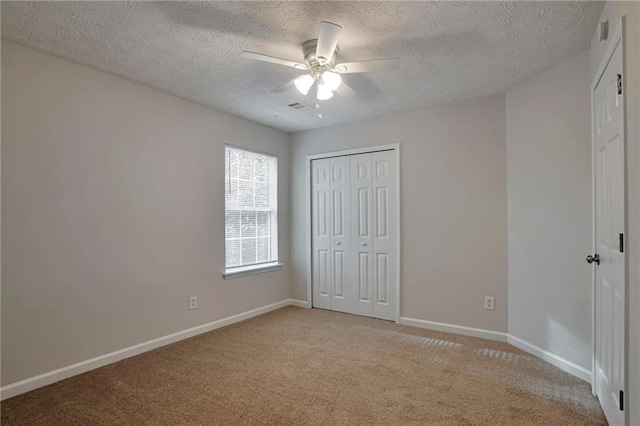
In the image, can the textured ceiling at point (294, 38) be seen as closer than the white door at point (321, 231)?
Yes

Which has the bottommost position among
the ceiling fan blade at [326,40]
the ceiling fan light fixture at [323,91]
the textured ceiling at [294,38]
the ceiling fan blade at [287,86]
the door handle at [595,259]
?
the door handle at [595,259]

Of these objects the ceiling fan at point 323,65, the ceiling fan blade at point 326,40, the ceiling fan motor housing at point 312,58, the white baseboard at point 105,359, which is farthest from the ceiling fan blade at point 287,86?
the white baseboard at point 105,359

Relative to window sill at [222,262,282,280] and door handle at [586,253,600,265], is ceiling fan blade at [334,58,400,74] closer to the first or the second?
door handle at [586,253,600,265]

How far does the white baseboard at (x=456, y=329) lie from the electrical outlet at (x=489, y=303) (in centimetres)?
23

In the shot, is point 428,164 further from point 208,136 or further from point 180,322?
point 180,322

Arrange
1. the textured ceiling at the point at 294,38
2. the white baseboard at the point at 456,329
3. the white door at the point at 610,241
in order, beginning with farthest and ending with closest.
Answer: the white baseboard at the point at 456,329 → the textured ceiling at the point at 294,38 → the white door at the point at 610,241

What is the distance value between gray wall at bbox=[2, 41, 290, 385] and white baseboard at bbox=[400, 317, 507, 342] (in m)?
2.10

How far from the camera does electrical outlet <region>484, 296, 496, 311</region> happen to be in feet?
11.3

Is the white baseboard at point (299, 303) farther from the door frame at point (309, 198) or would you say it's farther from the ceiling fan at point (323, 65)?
the ceiling fan at point (323, 65)

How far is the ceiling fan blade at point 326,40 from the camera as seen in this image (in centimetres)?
186

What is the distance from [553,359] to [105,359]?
3.70m

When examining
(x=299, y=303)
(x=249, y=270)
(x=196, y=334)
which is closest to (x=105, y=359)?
(x=196, y=334)

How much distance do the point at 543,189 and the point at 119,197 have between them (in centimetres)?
366

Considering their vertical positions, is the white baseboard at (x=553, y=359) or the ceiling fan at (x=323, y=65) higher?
the ceiling fan at (x=323, y=65)
